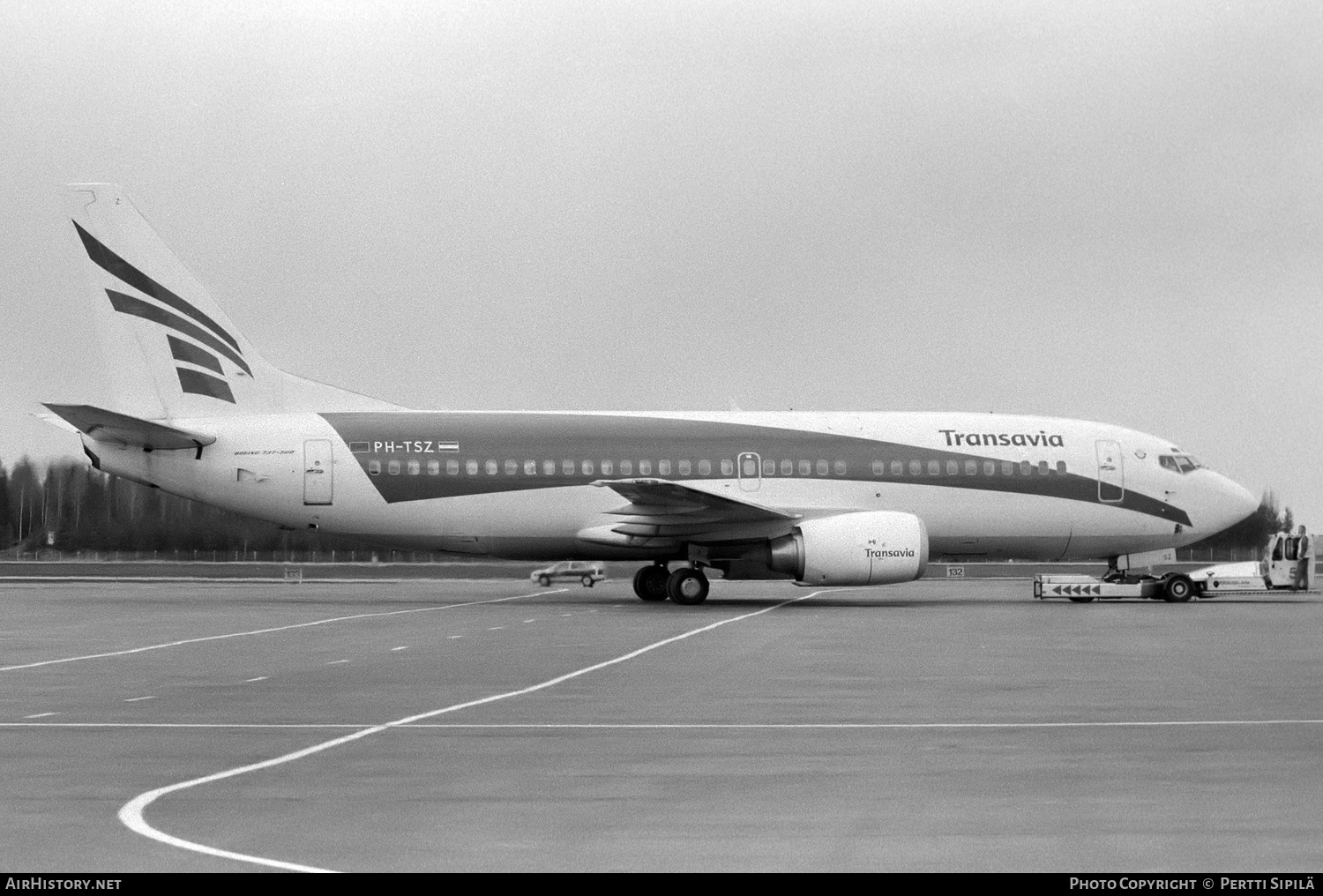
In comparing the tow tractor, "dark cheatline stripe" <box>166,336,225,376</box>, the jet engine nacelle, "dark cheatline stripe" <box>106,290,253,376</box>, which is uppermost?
"dark cheatline stripe" <box>106,290,253,376</box>

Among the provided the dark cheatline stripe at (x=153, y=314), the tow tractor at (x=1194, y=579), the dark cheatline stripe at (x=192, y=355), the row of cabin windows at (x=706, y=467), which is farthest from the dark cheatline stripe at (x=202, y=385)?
the tow tractor at (x=1194, y=579)

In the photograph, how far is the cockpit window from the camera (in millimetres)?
37906

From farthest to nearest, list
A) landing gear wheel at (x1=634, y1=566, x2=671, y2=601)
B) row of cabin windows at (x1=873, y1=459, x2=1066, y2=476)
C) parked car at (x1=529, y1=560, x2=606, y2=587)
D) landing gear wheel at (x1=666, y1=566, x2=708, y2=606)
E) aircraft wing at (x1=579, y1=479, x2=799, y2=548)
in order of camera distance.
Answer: parked car at (x1=529, y1=560, x2=606, y2=587)
landing gear wheel at (x1=634, y1=566, x2=671, y2=601)
row of cabin windows at (x1=873, y1=459, x2=1066, y2=476)
landing gear wheel at (x1=666, y1=566, x2=708, y2=606)
aircraft wing at (x1=579, y1=479, x2=799, y2=548)

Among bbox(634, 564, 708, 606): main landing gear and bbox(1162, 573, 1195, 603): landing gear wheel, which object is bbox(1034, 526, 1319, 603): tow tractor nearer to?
bbox(1162, 573, 1195, 603): landing gear wheel

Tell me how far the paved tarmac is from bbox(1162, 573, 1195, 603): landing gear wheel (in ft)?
39.7

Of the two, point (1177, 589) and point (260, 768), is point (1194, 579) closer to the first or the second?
point (1177, 589)

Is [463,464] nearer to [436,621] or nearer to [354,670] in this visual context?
[436,621]

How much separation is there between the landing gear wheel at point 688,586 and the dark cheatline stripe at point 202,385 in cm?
1114

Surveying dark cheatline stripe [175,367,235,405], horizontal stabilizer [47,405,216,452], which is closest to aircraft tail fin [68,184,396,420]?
dark cheatline stripe [175,367,235,405]

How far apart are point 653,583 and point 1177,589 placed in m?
12.7

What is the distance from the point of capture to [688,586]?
34.6 metres

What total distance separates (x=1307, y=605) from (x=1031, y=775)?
27227mm

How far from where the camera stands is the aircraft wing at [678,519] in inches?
1310

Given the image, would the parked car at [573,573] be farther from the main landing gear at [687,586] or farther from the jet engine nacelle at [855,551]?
the jet engine nacelle at [855,551]
